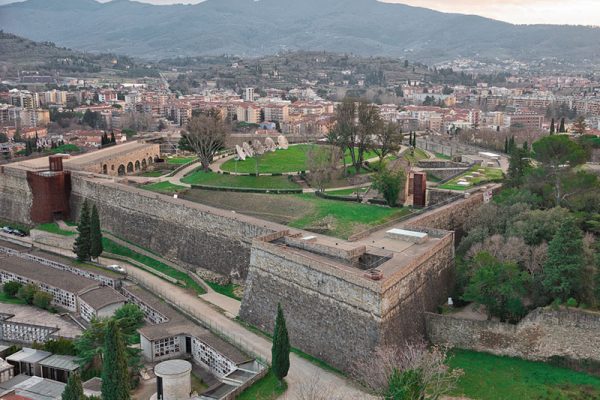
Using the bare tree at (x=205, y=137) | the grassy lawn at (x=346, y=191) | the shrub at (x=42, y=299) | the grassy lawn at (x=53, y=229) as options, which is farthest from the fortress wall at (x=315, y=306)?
the bare tree at (x=205, y=137)

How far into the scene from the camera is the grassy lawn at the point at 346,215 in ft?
99.5

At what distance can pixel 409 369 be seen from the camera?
1762 centimetres

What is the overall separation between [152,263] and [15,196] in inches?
661

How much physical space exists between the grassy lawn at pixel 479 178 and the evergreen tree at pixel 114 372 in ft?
76.2

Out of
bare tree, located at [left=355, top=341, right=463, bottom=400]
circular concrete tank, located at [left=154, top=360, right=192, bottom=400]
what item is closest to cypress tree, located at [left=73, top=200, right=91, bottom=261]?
circular concrete tank, located at [left=154, top=360, right=192, bottom=400]

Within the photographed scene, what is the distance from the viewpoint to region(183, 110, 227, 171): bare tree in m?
46.9

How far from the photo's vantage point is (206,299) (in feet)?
93.7

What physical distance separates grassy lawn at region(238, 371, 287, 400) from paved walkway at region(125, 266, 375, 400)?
34 cm

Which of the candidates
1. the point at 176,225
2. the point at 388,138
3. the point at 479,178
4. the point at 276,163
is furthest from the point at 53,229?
the point at 479,178

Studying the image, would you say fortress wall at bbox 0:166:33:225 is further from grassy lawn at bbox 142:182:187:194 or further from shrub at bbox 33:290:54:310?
shrub at bbox 33:290:54:310

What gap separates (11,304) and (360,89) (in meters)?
148

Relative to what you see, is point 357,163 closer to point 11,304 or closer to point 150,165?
point 150,165

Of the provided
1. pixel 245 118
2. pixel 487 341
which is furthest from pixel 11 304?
pixel 245 118

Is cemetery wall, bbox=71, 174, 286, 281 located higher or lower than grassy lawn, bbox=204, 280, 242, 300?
higher
